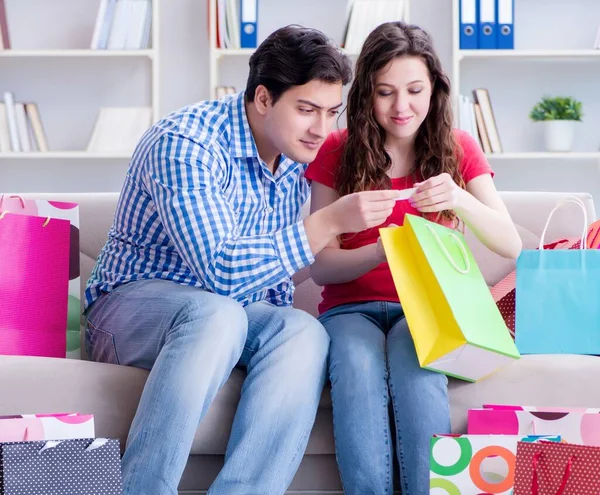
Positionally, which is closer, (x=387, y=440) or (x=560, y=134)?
(x=387, y=440)

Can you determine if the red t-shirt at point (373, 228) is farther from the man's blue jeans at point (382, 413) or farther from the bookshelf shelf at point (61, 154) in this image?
the bookshelf shelf at point (61, 154)

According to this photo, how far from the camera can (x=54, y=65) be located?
3.96 m

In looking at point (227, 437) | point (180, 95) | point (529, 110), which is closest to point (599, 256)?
point (227, 437)

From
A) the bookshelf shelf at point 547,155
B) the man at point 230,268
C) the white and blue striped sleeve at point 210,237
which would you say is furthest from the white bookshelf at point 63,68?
the white and blue striped sleeve at point 210,237

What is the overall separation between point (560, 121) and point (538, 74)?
339 millimetres

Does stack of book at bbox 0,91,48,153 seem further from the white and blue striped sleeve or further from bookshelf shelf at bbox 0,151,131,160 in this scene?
the white and blue striped sleeve

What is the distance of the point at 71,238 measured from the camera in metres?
1.88

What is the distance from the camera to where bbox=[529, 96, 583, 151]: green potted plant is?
12.2 ft

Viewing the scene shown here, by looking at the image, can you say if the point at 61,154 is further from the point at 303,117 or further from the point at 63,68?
the point at 303,117

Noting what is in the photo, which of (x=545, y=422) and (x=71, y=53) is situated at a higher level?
(x=71, y=53)

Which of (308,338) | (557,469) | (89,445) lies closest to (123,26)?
(308,338)

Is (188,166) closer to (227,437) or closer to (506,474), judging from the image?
(227,437)

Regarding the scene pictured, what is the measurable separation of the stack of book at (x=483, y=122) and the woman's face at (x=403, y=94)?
1939 mm

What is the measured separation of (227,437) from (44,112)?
9.29ft
